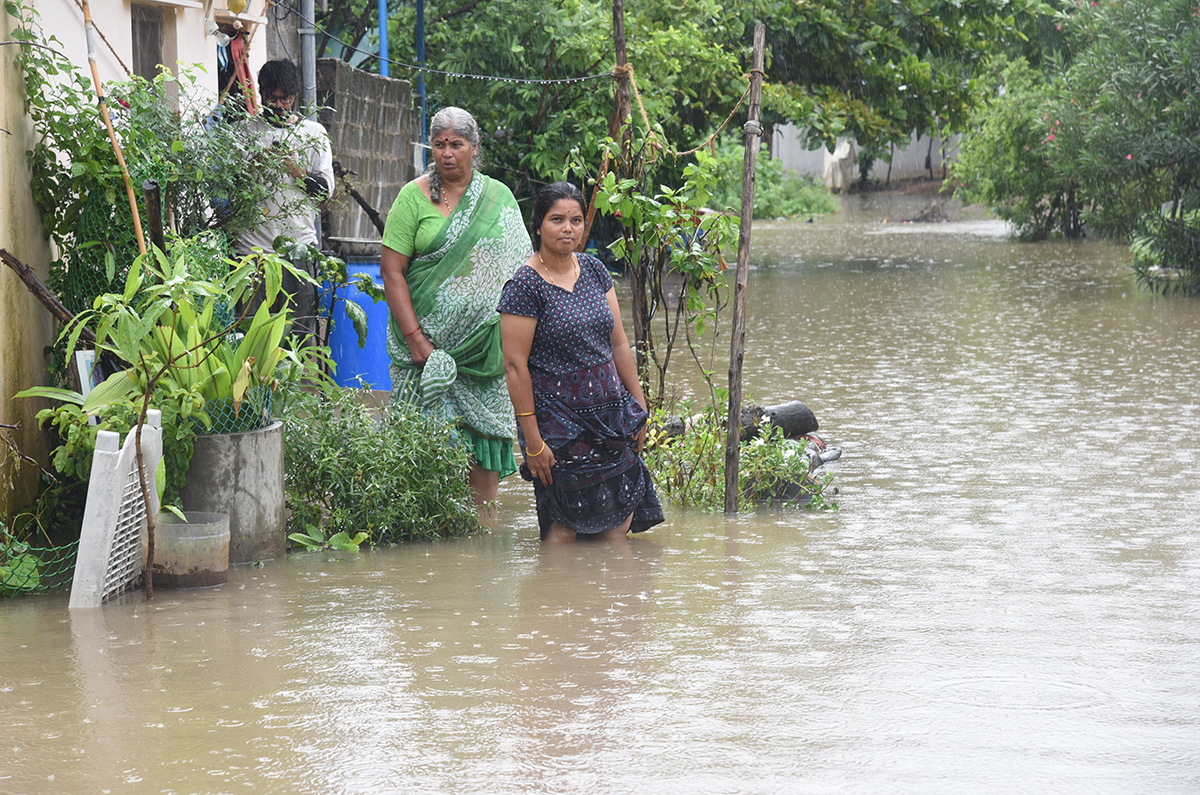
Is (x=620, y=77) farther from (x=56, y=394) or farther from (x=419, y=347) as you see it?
(x=56, y=394)

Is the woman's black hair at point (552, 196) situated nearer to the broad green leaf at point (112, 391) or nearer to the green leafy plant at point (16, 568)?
the broad green leaf at point (112, 391)

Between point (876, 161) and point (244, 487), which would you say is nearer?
point (244, 487)

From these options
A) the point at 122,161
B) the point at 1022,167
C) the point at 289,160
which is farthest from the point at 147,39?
the point at 1022,167

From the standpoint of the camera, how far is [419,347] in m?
5.88

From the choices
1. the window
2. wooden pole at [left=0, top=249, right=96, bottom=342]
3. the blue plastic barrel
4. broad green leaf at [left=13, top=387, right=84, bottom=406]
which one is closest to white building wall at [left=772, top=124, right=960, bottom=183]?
the blue plastic barrel

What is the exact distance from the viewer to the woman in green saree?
5.83 metres

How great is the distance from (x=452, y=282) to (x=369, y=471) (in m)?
Result: 0.96

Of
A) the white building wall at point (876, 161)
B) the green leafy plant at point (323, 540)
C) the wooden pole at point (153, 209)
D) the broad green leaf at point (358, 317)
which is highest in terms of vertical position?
the white building wall at point (876, 161)

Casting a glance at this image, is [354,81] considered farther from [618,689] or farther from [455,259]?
[618,689]

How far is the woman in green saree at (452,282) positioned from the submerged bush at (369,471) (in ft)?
0.93

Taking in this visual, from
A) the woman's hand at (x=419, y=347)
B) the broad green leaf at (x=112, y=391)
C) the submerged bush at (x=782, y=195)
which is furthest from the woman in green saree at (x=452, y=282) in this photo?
the submerged bush at (x=782, y=195)

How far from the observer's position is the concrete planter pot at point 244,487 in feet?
16.5

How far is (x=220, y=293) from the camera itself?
477cm

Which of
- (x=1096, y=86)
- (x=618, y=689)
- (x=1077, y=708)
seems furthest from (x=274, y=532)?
(x=1096, y=86)
